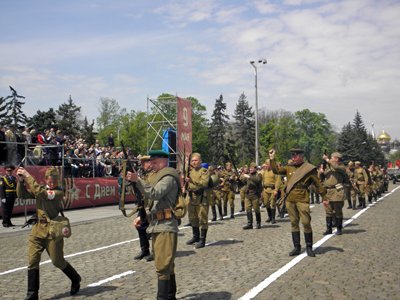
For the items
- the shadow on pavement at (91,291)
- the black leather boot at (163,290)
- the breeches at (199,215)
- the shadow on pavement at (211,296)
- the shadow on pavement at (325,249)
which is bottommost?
the shadow on pavement at (325,249)

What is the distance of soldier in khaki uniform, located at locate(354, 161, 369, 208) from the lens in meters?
20.2

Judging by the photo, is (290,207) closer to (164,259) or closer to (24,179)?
(164,259)

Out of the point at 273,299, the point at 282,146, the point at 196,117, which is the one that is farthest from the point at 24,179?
the point at 282,146

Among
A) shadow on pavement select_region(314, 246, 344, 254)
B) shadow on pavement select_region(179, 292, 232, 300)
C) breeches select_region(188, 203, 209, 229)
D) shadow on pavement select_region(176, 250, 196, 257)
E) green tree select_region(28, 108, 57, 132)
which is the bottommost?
shadow on pavement select_region(314, 246, 344, 254)

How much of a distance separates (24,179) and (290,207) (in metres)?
5.49

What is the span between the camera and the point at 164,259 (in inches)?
208

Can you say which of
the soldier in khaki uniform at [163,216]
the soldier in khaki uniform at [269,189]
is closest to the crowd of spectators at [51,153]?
the soldier in khaki uniform at [269,189]

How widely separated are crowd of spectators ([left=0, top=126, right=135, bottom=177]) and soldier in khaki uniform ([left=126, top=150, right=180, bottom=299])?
44.0 feet

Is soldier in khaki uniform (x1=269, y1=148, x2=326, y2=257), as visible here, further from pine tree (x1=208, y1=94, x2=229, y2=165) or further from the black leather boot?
pine tree (x1=208, y1=94, x2=229, y2=165)

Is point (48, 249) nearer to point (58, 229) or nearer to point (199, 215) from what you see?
point (58, 229)

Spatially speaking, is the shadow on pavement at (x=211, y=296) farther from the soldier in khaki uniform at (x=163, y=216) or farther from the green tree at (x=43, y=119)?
the green tree at (x=43, y=119)

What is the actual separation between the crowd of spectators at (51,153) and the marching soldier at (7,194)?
2.23 meters

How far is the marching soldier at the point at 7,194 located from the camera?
1462 centimetres

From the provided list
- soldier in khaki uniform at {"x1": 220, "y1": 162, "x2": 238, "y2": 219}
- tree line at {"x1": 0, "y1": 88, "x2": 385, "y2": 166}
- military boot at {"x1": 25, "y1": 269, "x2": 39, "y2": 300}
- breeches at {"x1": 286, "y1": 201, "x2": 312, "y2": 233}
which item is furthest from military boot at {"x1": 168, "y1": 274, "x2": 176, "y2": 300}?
tree line at {"x1": 0, "y1": 88, "x2": 385, "y2": 166}
